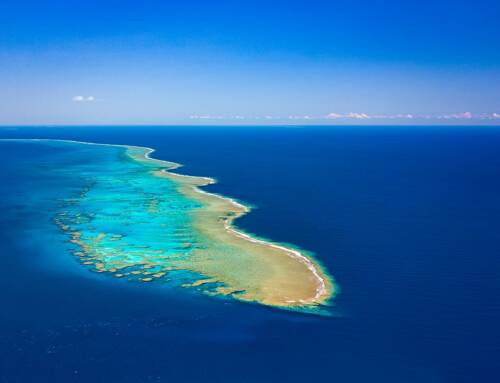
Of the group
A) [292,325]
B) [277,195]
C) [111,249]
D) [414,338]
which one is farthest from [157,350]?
[277,195]

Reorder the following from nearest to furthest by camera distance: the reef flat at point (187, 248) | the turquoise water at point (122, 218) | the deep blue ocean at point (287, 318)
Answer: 1. the deep blue ocean at point (287, 318)
2. the reef flat at point (187, 248)
3. the turquoise water at point (122, 218)

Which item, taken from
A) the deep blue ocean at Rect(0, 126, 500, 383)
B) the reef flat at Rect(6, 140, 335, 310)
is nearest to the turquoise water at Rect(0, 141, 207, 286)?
the reef flat at Rect(6, 140, 335, 310)

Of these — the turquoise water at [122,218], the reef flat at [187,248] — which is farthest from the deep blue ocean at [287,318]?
the turquoise water at [122,218]

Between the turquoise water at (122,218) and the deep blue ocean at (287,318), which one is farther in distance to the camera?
the turquoise water at (122,218)

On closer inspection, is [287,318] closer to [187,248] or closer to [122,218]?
[187,248]

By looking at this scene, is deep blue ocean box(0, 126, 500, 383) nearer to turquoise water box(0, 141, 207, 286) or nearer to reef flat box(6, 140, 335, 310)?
reef flat box(6, 140, 335, 310)

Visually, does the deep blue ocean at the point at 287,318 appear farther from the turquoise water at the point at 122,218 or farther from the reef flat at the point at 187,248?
the turquoise water at the point at 122,218

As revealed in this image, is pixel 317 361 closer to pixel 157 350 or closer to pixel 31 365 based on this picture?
pixel 157 350

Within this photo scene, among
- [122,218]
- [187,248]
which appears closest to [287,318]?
[187,248]
